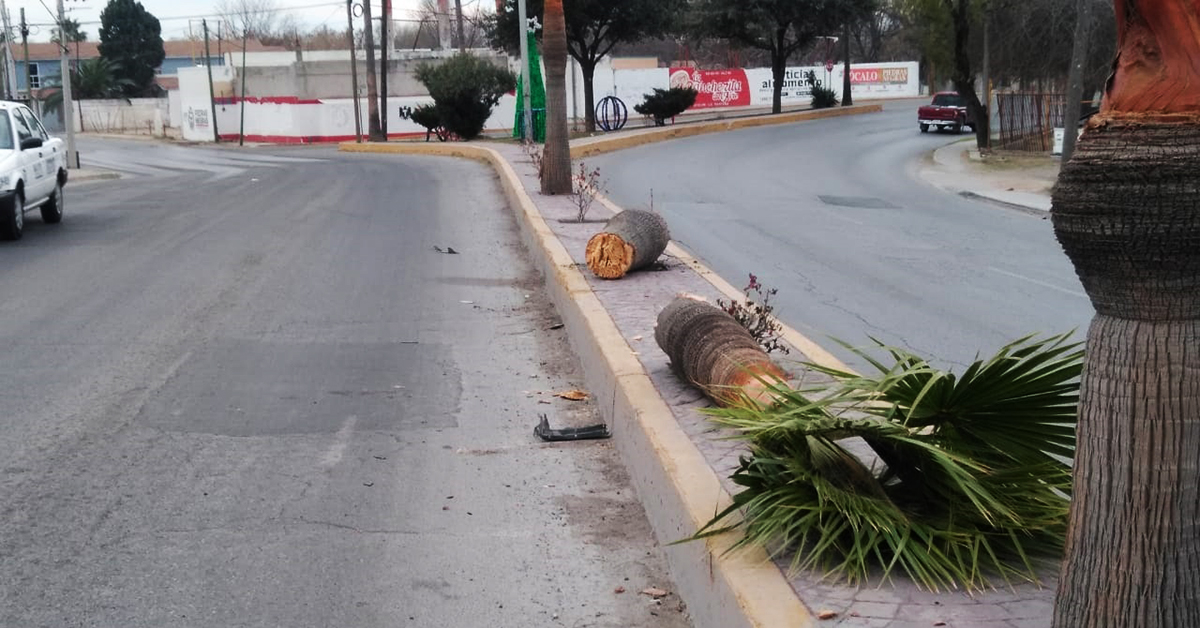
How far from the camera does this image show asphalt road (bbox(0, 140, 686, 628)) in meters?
5.08

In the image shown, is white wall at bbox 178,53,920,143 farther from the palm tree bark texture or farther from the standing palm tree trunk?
the palm tree bark texture

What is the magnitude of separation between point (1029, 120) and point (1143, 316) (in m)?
39.8

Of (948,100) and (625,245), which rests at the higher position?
(948,100)

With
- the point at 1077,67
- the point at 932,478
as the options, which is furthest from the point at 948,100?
the point at 932,478

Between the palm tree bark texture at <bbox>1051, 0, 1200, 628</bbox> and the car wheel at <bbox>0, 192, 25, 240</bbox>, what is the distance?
15605mm

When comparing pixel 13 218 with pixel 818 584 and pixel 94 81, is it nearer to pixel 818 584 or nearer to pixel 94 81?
pixel 818 584

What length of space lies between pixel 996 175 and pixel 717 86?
40.1 meters

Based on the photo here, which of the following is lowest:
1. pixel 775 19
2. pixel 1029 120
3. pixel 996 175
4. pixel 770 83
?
pixel 996 175

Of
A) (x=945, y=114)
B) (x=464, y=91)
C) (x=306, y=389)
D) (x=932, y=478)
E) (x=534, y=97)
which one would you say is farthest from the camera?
(x=945, y=114)

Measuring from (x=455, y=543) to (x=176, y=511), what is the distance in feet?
4.52

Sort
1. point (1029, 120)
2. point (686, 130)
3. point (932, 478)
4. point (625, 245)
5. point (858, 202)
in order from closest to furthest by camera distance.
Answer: point (932, 478) → point (625, 245) → point (858, 202) → point (1029, 120) → point (686, 130)

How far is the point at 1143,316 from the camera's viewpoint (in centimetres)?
289

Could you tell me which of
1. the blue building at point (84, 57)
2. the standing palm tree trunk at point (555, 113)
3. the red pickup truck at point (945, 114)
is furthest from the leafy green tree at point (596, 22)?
the blue building at point (84, 57)

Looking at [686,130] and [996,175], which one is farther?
[686,130]
